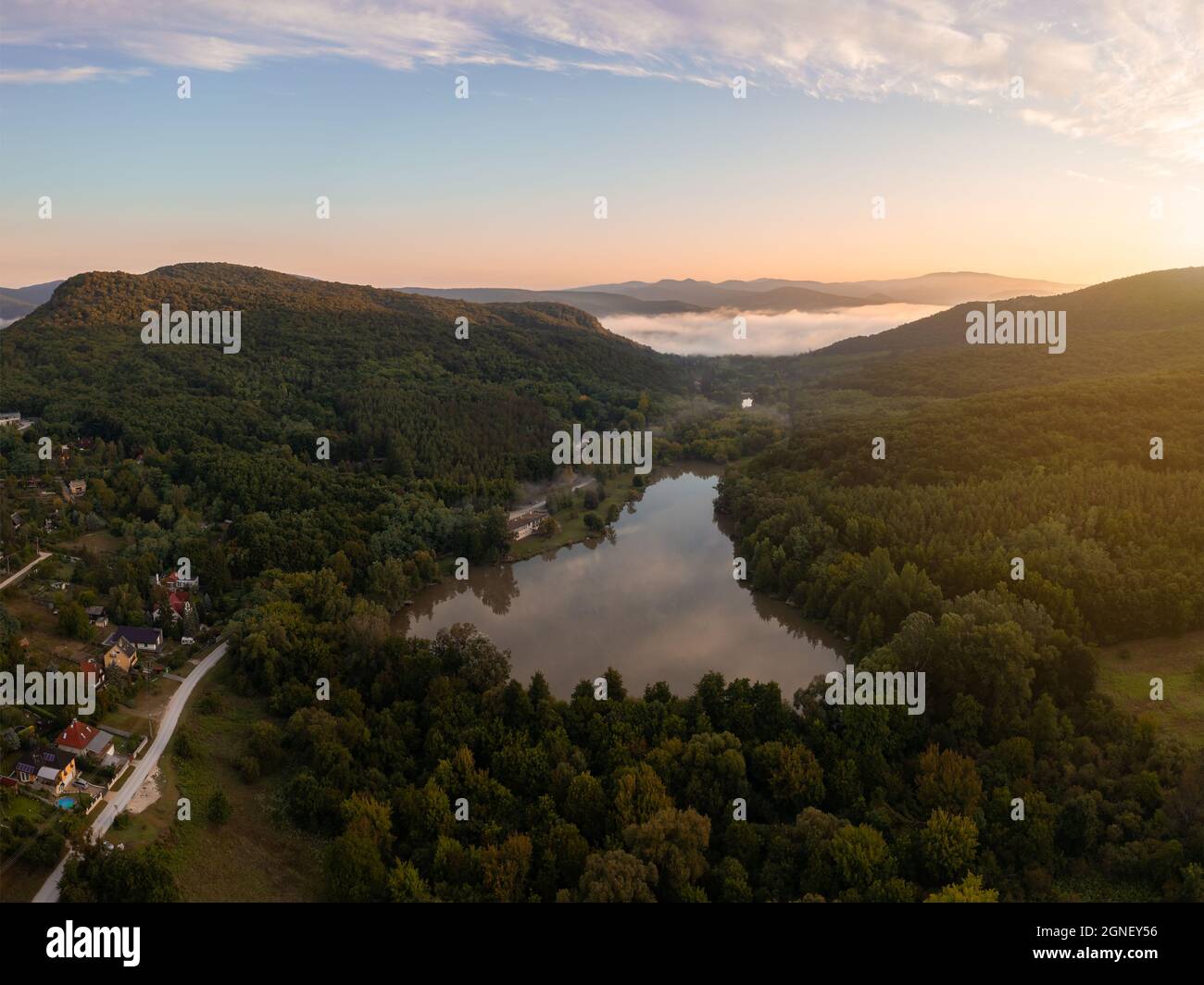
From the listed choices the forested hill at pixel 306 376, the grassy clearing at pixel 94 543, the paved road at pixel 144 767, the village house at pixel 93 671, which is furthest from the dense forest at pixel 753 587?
the village house at pixel 93 671

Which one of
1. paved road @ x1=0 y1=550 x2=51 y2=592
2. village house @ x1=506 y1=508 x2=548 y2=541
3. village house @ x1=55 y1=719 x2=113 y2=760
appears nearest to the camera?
village house @ x1=55 y1=719 x2=113 y2=760

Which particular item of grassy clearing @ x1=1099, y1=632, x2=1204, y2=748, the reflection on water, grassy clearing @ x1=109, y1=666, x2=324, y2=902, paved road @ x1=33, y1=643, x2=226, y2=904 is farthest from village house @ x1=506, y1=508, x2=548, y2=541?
grassy clearing @ x1=1099, y1=632, x2=1204, y2=748

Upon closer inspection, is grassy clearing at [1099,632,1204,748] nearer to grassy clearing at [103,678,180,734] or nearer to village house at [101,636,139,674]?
grassy clearing at [103,678,180,734]

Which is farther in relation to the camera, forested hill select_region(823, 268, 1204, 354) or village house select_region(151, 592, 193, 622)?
forested hill select_region(823, 268, 1204, 354)

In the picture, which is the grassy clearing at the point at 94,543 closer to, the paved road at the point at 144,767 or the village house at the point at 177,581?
the village house at the point at 177,581

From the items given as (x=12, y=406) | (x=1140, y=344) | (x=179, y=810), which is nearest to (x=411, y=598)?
(x=179, y=810)

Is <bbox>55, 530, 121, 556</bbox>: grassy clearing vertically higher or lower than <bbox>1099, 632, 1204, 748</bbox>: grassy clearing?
higher
